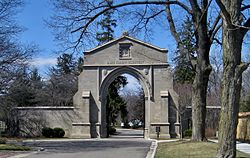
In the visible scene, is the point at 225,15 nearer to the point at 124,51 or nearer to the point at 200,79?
the point at 200,79

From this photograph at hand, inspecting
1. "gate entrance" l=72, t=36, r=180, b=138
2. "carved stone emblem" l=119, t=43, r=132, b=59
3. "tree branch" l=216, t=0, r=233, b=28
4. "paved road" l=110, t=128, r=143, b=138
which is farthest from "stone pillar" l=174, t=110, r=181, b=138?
"tree branch" l=216, t=0, r=233, b=28

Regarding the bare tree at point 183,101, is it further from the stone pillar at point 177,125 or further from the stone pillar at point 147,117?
the stone pillar at point 147,117

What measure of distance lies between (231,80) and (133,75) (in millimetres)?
31273

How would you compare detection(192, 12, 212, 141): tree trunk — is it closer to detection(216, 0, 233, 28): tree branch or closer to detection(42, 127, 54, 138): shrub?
detection(216, 0, 233, 28): tree branch

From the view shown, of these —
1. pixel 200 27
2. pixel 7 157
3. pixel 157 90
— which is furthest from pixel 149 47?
pixel 7 157

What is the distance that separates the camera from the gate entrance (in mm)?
42906

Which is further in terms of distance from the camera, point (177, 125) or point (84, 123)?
point (84, 123)

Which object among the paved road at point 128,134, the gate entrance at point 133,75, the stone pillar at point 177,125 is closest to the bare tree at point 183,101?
the stone pillar at point 177,125

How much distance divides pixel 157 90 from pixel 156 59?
3.11 m

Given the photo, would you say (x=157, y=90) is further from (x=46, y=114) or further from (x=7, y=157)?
(x=7, y=157)

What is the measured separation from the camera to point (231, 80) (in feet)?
41.8

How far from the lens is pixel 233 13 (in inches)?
509

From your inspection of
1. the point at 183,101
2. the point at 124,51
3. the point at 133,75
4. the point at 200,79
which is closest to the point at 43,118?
the point at 133,75

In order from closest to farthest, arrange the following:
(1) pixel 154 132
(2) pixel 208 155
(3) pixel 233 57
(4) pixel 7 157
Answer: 1. (3) pixel 233 57
2. (2) pixel 208 155
3. (4) pixel 7 157
4. (1) pixel 154 132
